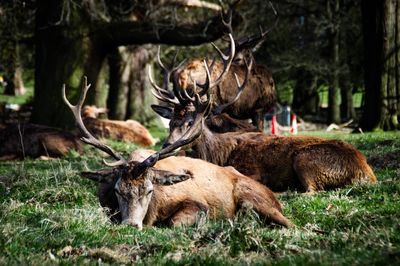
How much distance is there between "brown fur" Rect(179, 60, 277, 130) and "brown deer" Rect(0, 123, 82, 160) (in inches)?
119

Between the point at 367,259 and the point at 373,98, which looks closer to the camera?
the point at 367,259

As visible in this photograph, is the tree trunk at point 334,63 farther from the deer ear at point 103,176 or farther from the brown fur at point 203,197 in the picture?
the deer ear at point 103,176

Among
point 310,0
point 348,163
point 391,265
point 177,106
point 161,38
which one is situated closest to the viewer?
point 391,265

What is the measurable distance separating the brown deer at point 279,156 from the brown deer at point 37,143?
16.3 ft

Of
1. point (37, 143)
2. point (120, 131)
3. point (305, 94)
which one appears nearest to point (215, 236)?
point (37, 143)

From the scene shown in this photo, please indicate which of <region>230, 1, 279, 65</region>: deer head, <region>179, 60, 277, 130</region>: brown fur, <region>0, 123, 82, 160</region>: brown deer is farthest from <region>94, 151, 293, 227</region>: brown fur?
<region>0, 123, 82, 160</region>: brown deer

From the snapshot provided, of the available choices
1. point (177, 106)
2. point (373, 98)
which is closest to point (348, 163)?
point (177, 106)

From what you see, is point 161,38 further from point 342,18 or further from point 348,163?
point 342,18

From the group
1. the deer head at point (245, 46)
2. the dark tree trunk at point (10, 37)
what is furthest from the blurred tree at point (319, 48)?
the deer head at point (245, 46)

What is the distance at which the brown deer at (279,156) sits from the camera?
8398mm

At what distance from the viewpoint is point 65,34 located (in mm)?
16859

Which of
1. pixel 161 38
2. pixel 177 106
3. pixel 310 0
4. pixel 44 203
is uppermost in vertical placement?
pixel 310 0

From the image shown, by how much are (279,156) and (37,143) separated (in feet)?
22.9

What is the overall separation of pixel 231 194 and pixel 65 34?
35.9ft
